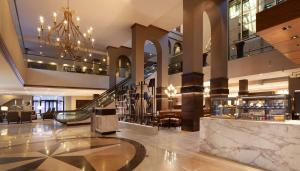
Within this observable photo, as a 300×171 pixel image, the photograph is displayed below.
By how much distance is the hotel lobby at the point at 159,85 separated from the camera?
12.7ft

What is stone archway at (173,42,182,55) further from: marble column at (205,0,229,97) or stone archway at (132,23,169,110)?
marble column at (205,0,229,97)

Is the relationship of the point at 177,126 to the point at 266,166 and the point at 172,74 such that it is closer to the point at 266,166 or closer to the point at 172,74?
the point at 266,166

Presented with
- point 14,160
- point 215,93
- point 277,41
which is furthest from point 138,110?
point 277,41

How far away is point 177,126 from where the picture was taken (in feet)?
30.6

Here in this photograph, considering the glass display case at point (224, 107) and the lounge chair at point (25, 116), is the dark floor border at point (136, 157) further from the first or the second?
the lounge chair at point (25, 116)

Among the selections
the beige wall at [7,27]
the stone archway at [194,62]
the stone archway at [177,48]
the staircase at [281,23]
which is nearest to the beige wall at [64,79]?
the beige wall at [7,27]

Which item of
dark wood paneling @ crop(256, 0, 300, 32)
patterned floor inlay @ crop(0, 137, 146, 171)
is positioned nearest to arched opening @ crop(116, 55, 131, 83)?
patterned floor inlay @ crop(0, 137, 146, 171)

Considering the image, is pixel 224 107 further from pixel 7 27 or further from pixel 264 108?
pixel 7 27

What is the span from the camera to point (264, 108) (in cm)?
389

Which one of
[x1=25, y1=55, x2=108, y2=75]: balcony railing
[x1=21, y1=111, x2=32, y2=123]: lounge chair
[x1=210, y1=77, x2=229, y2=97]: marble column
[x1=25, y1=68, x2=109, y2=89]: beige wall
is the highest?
[x1=25, y1=55, x2=108, y2=75]: balcony railing

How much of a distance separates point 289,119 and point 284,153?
0.70 metres

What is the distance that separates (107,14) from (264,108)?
8.46m

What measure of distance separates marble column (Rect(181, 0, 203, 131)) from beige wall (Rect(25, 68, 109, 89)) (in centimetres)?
941

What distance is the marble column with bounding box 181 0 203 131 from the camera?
7766 mm
